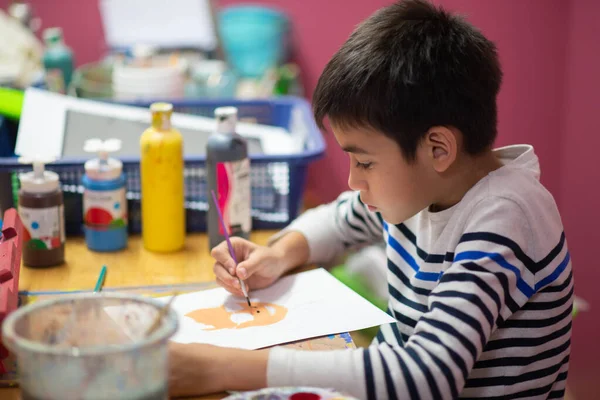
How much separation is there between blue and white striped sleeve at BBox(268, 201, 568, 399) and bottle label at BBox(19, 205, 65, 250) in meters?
0.52

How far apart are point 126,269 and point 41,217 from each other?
0.51ft

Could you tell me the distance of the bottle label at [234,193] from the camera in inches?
50.3

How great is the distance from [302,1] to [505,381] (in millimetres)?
1890

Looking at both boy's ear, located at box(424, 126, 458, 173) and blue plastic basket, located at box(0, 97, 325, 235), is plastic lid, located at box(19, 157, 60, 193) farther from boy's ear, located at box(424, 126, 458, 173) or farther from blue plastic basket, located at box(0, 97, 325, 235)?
boy's ear, located at box(424, 126, 458, 173)

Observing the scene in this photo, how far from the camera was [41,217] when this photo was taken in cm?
121

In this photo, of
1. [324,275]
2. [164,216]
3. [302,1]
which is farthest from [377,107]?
[302,1]

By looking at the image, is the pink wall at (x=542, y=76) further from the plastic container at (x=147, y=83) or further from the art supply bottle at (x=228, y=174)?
the art supply bottle at (x=228, y=174)

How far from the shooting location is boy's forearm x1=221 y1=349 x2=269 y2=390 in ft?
2.81

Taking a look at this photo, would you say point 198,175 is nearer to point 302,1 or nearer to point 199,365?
point 199,365

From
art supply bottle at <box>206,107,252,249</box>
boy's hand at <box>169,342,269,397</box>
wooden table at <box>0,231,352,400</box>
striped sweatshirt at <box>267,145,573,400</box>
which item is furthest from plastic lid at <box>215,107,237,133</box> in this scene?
boy's hand at <box>169,342,269,397</box>

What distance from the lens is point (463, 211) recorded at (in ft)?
3.25

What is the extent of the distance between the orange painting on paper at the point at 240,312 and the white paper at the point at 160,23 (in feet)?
4.72

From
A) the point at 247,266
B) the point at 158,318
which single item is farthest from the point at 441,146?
the point at 158,318

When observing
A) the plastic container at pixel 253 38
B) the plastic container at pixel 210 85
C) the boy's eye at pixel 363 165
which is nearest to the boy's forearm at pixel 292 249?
the boy's eye at pixel 363 165
